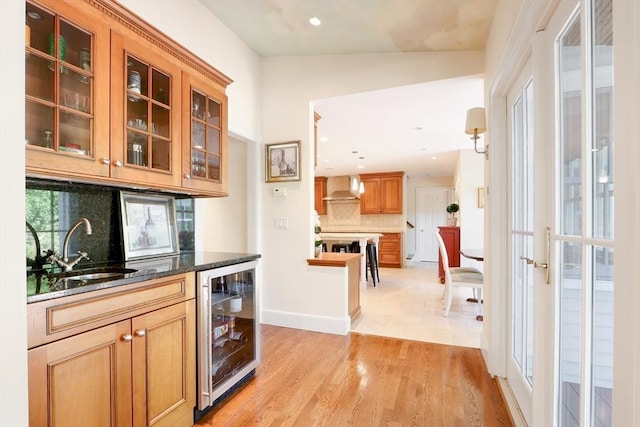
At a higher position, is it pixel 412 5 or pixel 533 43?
pixel 412 5

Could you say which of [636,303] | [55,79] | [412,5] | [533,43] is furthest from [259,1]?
[636,303]

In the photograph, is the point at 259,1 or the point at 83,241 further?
the point at 259,1

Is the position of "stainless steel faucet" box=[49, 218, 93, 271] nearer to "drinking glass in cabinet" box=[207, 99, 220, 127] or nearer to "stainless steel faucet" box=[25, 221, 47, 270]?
"stainless steel faucet" box=[25, 221, 47, 270]

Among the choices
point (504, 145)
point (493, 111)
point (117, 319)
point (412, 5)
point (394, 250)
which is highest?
point (412, 5)

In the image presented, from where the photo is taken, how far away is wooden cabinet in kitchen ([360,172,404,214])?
7930 millimetres

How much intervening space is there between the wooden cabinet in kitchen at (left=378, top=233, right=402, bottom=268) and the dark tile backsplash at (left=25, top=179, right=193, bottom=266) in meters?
6.39

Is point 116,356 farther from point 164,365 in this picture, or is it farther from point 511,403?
point 511,403

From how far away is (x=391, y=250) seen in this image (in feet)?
25.1

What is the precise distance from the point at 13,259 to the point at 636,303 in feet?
4.51

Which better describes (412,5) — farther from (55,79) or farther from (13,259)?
(13,259)

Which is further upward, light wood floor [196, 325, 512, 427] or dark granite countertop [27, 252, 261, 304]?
dark granite countertop [27, 252, 261, 304]

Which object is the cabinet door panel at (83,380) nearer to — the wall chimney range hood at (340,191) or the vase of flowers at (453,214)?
the vase of flowers at (453,214)

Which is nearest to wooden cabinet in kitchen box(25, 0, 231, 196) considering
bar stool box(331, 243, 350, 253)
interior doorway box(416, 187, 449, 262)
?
bar stool box(331, 243, 350, 253)

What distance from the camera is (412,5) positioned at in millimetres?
2232
